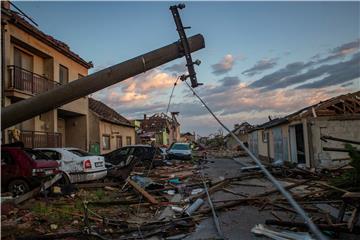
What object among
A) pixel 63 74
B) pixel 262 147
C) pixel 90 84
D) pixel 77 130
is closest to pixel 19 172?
pixel 90 84

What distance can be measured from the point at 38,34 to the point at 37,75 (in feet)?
7.34

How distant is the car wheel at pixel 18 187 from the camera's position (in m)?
11.9

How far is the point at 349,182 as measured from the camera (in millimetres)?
10461

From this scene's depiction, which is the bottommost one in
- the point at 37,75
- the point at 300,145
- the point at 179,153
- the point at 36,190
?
the point at 36,190

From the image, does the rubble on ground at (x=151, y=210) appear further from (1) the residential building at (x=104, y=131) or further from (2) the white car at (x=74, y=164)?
(1) the residential building at (x=104, y=131)

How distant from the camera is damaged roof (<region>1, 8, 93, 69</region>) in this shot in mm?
17194

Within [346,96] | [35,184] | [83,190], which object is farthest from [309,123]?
[35,184]

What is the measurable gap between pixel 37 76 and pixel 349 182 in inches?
668

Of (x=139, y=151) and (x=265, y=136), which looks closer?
(x=139, y=151)

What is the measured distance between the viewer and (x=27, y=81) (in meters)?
19.2

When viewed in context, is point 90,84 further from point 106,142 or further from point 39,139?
point 106,142

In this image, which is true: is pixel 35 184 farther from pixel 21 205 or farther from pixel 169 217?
pixel 169 217

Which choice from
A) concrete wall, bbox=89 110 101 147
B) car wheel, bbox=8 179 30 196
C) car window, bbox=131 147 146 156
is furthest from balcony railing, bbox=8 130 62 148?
concrete wall, bbox=89 110 101 147

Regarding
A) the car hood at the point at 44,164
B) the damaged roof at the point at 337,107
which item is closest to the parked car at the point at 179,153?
the damaged roof at the point at 337,107
